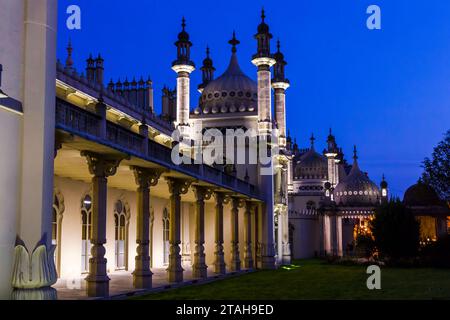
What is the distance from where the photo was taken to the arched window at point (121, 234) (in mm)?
29531

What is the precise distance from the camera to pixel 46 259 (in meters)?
13.3

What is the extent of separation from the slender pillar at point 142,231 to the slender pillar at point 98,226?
3043 millimetres

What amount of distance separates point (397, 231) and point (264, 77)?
47.7 feet

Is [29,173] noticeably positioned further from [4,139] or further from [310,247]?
[310,247]

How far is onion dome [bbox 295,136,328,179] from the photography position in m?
75.2

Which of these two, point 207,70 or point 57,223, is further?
point 207,70

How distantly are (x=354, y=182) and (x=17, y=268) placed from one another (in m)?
49.5

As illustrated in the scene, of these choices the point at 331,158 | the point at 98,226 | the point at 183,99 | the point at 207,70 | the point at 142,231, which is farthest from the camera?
the point at 331,158

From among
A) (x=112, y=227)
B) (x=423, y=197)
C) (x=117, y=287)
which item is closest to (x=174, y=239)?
(x=117, y=287)

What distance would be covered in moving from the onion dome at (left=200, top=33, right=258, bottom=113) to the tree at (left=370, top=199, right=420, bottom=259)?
1237cm

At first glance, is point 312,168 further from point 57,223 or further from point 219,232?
point 57,223

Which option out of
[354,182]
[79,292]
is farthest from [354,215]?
[79,292]

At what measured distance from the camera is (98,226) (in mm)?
17625
